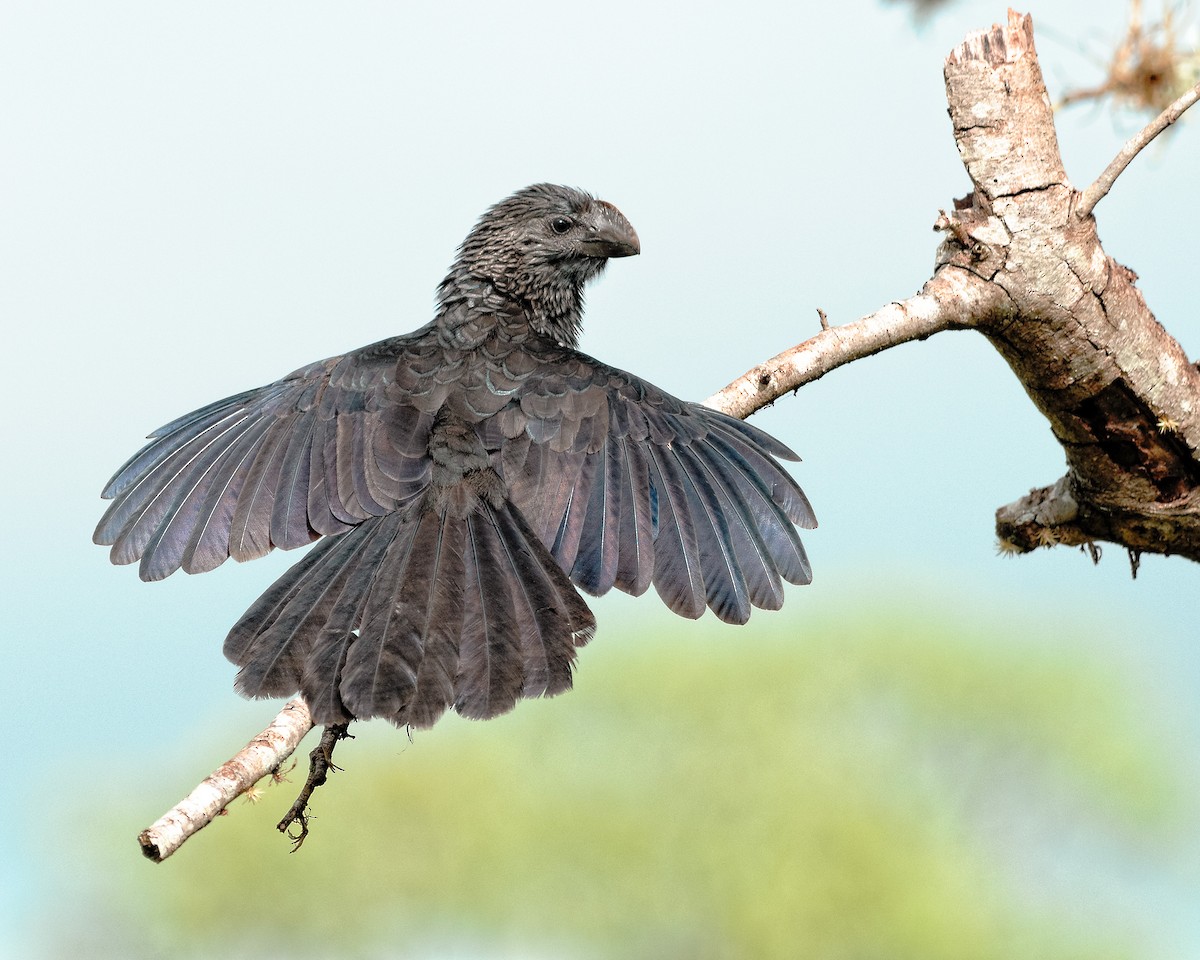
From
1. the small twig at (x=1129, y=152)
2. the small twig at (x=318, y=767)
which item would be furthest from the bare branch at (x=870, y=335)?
the small twig at (x=318, y=767)

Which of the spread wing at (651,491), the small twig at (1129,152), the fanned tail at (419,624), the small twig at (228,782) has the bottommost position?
the small twig at (228,782)

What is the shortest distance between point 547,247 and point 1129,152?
6.06ft

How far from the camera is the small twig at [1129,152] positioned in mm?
3559

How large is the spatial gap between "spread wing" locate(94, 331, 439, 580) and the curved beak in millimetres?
803

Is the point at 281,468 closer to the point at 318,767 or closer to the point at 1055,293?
the point at 318,767

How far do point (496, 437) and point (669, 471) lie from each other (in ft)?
1.55

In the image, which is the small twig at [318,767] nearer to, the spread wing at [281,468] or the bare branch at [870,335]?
the spread wing at [281,468]

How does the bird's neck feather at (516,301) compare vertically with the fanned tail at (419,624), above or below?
above

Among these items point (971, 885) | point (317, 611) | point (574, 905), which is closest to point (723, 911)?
point (574, 905)

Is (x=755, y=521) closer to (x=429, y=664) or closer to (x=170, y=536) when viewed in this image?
(x=429, y=664)

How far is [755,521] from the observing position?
10.6 ft

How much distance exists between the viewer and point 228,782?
2.42 m

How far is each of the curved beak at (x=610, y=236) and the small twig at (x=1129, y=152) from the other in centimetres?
142

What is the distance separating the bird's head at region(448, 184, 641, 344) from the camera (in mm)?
4160
